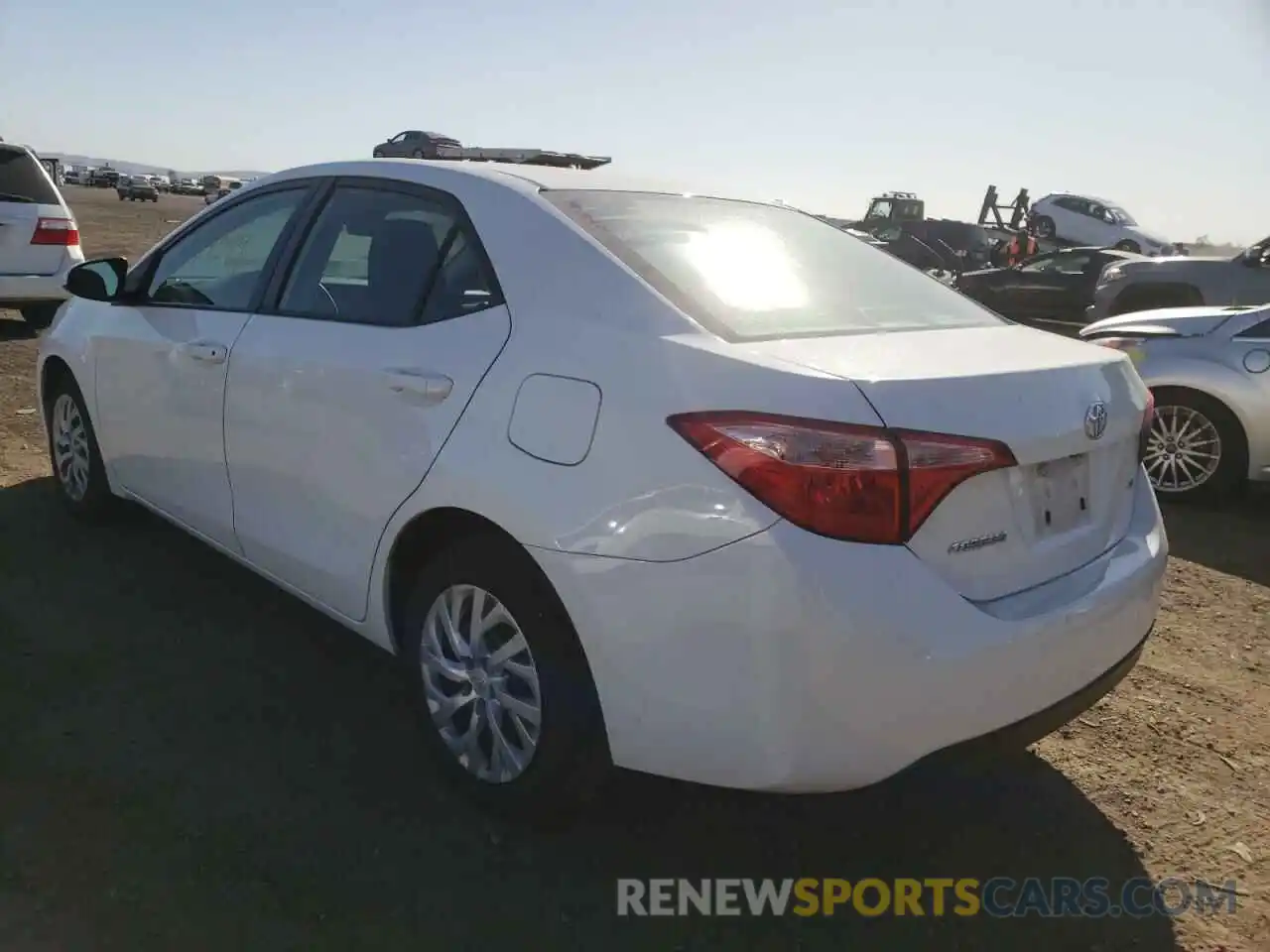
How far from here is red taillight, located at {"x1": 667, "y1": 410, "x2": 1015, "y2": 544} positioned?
1.97 metres

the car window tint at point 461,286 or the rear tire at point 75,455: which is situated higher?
the car window tint at point 461,286

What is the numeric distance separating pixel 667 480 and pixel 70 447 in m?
3.70

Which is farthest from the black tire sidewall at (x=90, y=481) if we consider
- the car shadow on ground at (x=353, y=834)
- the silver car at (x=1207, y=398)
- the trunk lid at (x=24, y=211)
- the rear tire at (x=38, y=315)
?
the rear tire at (x=38, y=315)

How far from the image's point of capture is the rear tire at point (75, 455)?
14.7 feet

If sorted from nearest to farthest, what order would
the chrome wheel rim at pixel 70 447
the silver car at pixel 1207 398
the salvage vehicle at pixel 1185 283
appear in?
the chrome wheel rim at pixel 70 447
the silver car at pixel 1207 398
the salvage vehicle at pixel 1185 283

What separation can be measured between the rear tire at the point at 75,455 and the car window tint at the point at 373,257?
179cm

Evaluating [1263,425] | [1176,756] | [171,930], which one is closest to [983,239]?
[1263,425]

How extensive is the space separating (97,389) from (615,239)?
276 cm

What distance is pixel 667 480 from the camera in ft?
6.85

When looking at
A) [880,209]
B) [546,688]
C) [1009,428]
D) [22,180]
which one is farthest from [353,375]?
[880,209]

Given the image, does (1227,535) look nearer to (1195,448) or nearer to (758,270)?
(1195,448)

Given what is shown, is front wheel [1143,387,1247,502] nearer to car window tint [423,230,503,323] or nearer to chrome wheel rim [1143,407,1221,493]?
chrome wheel rim [1143,407,1221,493]

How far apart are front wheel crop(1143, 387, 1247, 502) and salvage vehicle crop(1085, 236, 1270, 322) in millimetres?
5088

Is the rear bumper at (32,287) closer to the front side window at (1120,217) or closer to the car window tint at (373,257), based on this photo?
the car window tint at (373,257)
